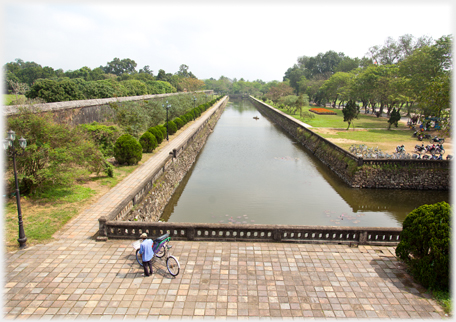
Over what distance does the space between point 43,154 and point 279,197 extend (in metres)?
12.2

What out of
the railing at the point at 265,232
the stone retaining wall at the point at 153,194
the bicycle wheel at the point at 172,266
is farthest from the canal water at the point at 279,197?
the bicycle wheel at the point at 172,266

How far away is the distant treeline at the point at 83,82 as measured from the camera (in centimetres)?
3005

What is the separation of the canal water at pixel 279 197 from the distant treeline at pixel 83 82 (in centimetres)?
1433

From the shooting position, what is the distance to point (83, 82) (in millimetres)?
44781

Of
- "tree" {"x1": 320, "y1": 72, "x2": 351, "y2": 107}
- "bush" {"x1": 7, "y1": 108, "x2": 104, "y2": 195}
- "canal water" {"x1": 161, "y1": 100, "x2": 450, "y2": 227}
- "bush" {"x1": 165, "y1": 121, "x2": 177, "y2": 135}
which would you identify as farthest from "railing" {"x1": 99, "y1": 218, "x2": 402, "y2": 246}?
"tree" {"x1": 320, "y1": 72, "x2": 351, "y2": 107}

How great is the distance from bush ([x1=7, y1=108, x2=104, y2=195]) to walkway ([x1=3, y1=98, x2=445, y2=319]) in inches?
156

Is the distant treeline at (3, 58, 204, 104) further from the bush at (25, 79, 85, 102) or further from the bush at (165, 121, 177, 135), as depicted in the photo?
the bush at (165, 121, 177, 135)

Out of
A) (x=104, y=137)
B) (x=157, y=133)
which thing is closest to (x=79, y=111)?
(x=104, y=137)

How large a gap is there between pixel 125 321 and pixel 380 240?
24.4ft

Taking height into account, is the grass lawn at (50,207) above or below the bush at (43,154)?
below

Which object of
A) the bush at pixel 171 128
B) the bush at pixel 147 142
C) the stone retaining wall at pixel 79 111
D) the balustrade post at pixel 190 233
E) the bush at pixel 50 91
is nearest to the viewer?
the balustrade post at pixel 190 233

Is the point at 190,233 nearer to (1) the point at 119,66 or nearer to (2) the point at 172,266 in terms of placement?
(2) the point at 172,266

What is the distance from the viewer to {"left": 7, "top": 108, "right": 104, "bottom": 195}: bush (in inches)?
432

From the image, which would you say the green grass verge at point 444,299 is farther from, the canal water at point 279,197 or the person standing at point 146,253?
the canal water at point 279,197
